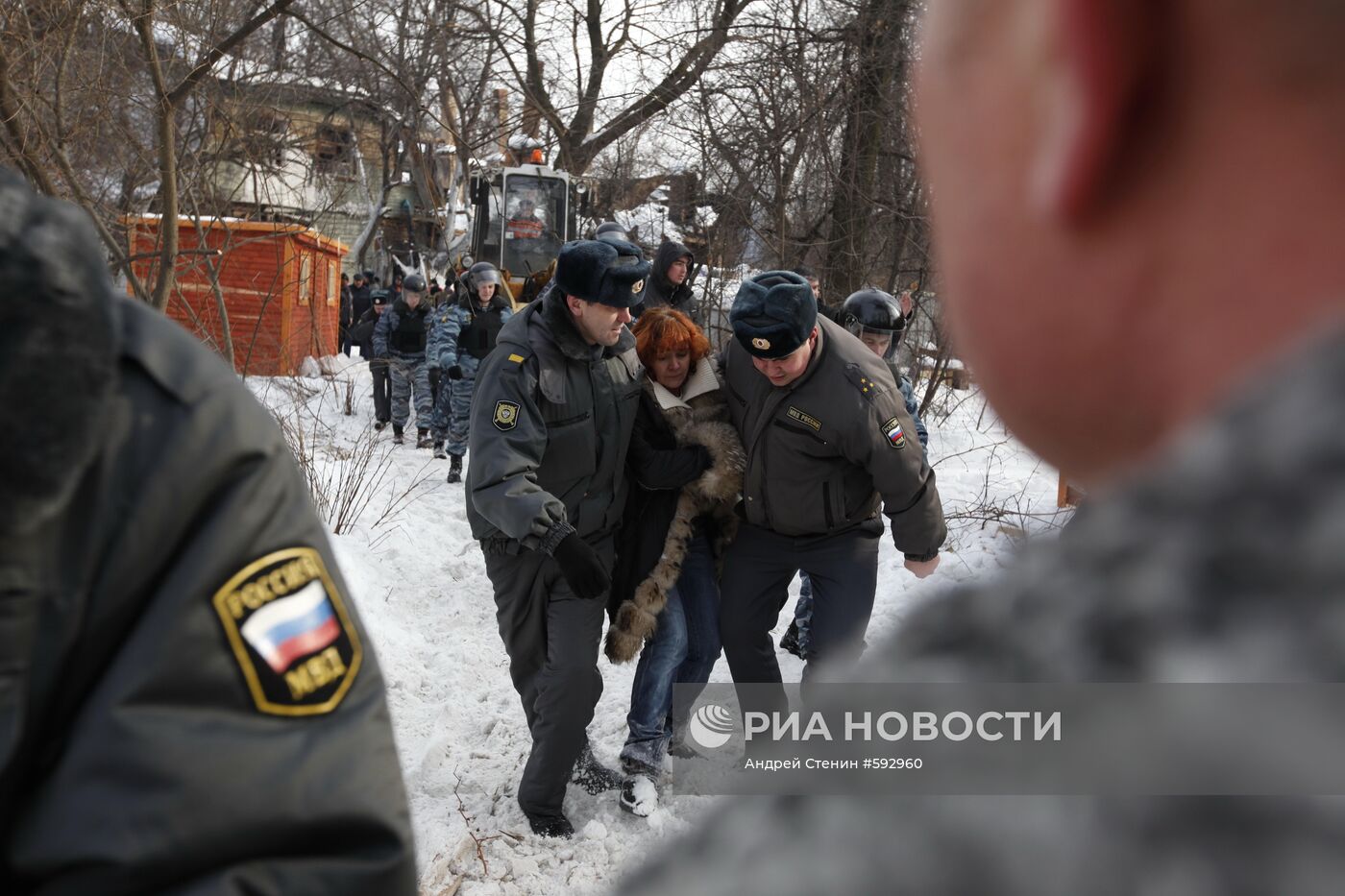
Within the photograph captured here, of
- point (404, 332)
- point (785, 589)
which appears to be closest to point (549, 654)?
point (785, 589)

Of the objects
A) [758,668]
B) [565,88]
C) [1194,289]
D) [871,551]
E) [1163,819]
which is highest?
[565,88]

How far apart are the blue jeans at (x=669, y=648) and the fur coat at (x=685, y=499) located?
4.5 inches

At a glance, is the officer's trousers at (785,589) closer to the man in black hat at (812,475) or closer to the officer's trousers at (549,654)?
the man in black hat at (812,475)

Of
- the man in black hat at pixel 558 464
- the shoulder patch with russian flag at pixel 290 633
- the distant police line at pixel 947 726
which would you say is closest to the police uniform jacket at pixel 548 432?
the man in black hat at pixel 558 464

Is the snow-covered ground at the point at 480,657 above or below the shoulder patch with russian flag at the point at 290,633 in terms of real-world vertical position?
below

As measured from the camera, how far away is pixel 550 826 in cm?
404

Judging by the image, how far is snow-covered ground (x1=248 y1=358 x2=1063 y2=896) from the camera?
3895 mm

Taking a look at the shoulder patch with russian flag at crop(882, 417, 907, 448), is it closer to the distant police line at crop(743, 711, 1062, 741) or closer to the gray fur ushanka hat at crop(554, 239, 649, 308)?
the gray fur ushanka hat at crop(554, 239, 649, 308)

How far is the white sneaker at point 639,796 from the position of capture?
4223mm

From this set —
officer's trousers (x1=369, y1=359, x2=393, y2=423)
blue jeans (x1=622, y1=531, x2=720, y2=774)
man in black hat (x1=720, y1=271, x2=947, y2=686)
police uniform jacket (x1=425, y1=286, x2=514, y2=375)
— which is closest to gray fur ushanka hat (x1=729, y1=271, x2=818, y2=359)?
man in black hat (x1=720, y1=271, x2=947, y2=686)

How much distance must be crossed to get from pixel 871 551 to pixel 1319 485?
13.6ft

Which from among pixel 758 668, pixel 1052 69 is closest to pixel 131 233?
pixel 758 668

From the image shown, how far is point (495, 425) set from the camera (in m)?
Result: 3.75

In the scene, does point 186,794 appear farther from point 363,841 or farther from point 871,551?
point 871,551
